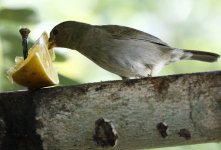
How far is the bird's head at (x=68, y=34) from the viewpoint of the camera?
3914 millimetres

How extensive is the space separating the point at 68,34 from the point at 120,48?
49 cm

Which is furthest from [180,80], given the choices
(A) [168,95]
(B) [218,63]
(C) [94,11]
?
(C) [94,11]

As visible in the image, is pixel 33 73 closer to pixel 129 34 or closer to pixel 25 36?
pixel 25 36

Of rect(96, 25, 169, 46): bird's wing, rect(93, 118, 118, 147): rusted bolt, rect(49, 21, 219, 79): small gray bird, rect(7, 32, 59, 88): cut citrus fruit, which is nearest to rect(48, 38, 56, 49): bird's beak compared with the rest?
rect(49, 21, 219, 79): small gray bird

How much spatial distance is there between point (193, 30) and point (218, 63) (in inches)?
24.0

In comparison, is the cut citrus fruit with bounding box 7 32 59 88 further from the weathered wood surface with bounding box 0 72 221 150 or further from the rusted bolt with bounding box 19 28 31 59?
the weathered wood surface with bounding box 0 72 221 150

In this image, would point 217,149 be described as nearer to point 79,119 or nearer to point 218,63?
point 218,63

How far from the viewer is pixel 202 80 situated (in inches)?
79.9

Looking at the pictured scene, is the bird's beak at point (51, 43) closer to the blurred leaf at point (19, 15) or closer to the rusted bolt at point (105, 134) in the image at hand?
the blurred leaf at point (19, 15)

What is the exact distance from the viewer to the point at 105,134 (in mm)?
2023

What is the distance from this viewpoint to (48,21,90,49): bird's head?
3.91 m

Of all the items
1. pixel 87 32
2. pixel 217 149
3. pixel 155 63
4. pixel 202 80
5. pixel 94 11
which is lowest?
pixel 217 149

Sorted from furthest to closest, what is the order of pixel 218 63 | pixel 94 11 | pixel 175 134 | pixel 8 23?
1. pixel 94 11
2. pixel 218 63
3. pixel 8 23
4. pixel 175 134

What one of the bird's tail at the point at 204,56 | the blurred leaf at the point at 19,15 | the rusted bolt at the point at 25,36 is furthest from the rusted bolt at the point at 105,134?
the bird's tail at the point at 204,56
